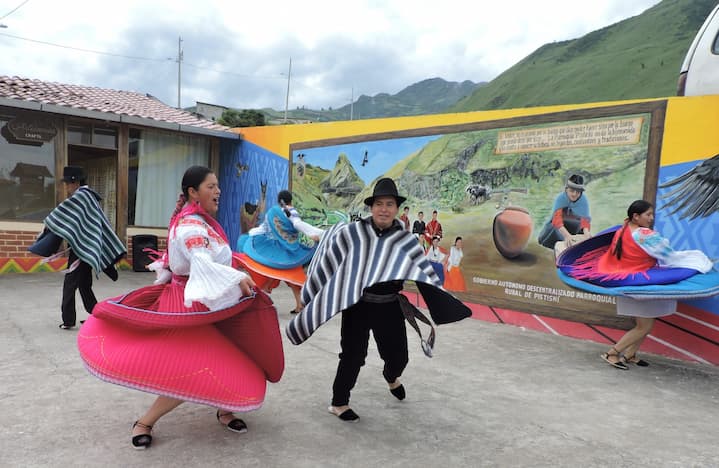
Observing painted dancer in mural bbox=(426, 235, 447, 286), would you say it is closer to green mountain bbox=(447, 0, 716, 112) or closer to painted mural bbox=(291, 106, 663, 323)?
painted mural bbox=(291, 106, 663, 323)

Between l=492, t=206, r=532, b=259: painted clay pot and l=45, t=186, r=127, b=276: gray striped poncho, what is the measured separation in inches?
195

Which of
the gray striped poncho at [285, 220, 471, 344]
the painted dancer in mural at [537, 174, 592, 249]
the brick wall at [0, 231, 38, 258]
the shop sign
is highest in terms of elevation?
the shop sign

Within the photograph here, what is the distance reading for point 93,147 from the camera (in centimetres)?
1009

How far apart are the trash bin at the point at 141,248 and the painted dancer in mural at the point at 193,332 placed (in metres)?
7.97

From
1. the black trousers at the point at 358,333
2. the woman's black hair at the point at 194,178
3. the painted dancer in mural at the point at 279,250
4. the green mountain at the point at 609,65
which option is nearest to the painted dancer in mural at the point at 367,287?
the black trousers at the point at 358,333

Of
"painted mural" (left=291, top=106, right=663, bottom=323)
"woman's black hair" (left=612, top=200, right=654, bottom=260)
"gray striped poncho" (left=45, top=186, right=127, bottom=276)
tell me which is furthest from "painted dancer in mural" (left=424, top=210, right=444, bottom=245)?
"gray striped poncho" (left=45, top=186, right=127, bottom=276)

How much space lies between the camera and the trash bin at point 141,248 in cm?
1030

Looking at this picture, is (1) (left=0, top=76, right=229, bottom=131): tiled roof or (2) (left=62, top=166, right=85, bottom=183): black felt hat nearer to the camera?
(2) (left=62, top=166, right=85, bottom=183): black felt hat

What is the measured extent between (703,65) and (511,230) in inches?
113

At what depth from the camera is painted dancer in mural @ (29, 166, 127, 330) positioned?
5.36 metres

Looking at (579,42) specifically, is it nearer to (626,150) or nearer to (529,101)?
(529,101)

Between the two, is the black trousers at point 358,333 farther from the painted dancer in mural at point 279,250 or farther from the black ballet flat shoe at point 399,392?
the painted dancer in mural at point 279,250

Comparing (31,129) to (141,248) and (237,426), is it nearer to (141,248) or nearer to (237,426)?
(141,248)

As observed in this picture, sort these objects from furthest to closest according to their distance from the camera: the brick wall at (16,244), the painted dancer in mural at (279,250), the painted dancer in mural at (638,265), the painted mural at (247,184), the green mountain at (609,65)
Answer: the green mountain at (609,65), the painted mural at (247,184), the brick wall at (16,244), the painted dancer in mural at (279,250), the painted dancer in mural at (638,265)
